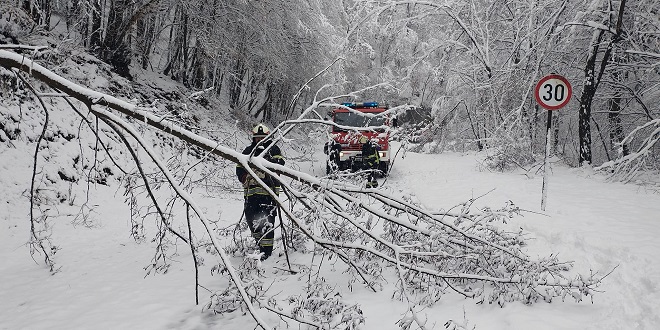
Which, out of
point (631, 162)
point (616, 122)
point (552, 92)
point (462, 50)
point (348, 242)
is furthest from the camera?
point (462, 50)

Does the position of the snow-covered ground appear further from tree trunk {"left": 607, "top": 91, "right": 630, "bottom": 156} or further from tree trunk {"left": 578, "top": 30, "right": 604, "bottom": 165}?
tree trunk {"left": 607, "top": 91, "right": 630, "bottom": 156}

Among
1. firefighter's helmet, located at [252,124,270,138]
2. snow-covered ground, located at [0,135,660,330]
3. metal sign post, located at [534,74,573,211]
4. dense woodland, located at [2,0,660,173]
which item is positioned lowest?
snow-covered ground, located at [0,135,660,330]

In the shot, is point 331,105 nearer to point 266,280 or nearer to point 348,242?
point 348,242

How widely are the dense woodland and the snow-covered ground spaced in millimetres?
2696

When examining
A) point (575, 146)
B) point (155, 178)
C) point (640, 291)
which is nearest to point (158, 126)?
point (155, 178)

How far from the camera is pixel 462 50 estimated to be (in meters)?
19.0

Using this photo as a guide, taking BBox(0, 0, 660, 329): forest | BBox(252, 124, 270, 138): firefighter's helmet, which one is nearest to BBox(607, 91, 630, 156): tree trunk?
BBox(0, 0, 660, 329): forest

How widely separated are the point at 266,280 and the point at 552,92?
5.93m

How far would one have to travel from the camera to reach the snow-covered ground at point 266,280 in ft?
13.3

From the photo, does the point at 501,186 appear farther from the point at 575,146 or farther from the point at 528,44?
the point at 575,146

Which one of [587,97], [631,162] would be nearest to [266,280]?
[631,162]

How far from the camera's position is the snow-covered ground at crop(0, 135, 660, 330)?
A: 404cm

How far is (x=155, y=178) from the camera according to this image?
3.62 metres

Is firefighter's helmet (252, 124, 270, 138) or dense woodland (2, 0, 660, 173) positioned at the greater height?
dense woodland (2, 0, 660, 173)
